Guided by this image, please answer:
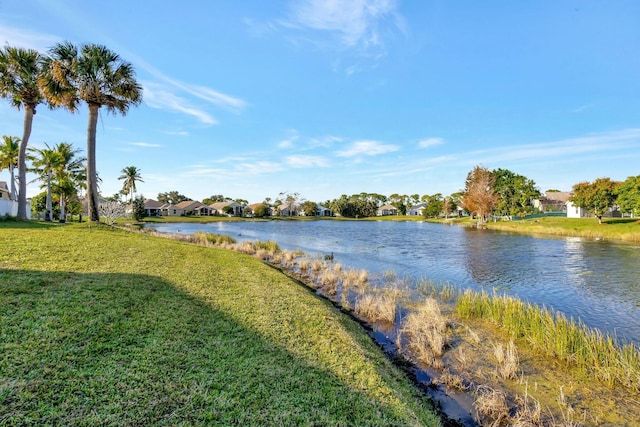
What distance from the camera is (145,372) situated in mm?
4238

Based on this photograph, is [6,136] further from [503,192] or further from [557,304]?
[503,192]

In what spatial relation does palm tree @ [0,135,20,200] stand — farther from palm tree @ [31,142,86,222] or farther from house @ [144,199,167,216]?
house @ [144,199,167,216]

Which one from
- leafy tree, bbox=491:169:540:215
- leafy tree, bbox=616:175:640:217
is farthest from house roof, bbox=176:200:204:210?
leafy tree, bbox=616:175:640:217

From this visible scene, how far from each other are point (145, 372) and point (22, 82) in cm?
2533

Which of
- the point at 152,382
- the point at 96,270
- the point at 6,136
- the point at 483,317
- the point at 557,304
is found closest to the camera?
the point at 152,382

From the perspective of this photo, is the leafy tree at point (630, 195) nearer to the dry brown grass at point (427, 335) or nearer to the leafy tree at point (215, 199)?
the dry brown grass at point (427, 335)

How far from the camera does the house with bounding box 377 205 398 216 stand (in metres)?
122

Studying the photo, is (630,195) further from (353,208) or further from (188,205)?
(188,205)

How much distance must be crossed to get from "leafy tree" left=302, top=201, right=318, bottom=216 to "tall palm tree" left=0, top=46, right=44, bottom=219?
9217cm

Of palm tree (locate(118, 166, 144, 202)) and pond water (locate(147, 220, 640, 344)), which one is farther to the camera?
palm tree (locate(118, 166, 144, 202))

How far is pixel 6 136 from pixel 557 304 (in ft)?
148

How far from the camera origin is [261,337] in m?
5.91

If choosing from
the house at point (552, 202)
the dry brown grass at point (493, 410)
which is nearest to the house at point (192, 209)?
the dry brown grass at point (493, 410)

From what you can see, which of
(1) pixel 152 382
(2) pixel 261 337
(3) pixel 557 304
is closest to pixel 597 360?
(3) pixel 557 304
